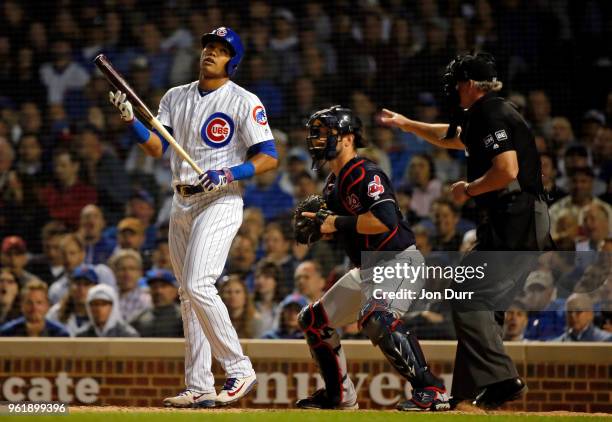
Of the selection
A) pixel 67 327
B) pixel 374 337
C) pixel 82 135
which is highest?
pixel 82 135

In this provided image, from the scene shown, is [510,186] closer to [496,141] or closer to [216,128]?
[496,141]

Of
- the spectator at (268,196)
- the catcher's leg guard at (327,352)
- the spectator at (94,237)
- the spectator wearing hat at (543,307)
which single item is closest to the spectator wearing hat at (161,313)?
the spectator at (94,237)

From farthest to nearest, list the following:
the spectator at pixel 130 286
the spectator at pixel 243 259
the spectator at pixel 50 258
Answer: the spectator at pixel 50 258, the spectator at pixel 243 259, the spectator at pixel 130 286

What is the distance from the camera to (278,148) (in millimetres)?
10352

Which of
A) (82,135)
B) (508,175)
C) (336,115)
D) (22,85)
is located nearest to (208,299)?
(336,115)

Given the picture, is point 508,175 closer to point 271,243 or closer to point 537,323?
point 537,323

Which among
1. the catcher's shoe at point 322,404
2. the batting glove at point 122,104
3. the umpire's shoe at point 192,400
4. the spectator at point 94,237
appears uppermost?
the batting glove at point 122,104

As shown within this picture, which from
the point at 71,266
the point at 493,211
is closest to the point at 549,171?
the point at 493,211

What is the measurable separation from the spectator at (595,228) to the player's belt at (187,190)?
379 centimetres

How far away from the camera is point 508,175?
5.22 m

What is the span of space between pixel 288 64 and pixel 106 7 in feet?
7.34

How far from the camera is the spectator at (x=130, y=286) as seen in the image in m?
8.80

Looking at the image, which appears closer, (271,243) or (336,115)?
(336,115)

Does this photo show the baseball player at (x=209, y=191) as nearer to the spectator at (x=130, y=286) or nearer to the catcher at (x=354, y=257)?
the catcher at (x=354, y=257)
